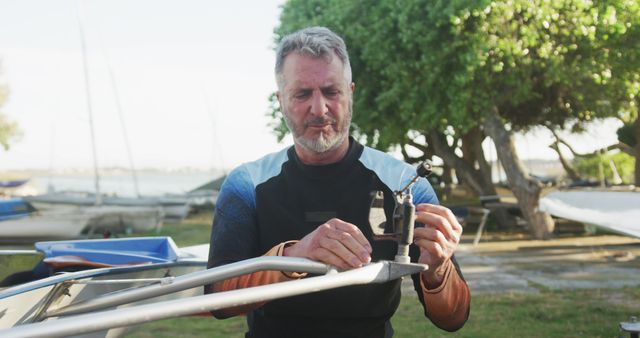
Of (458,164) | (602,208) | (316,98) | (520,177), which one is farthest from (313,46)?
(458,164)

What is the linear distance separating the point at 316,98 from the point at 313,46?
21 cm

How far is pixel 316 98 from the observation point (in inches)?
105

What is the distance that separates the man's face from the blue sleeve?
388 millimetres

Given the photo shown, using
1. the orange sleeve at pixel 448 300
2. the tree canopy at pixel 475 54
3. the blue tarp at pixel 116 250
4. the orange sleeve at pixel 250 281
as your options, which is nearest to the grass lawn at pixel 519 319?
the blue tarp at pixel 116 250

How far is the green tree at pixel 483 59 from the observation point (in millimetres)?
18000

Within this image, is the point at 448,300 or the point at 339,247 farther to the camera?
the point at 448,300

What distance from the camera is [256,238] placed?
2.92 metres

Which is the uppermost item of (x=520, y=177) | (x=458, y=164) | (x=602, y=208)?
(x=602, y=208)

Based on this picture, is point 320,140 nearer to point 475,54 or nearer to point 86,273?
point 86,273

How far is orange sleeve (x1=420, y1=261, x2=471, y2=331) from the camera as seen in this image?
104 inches

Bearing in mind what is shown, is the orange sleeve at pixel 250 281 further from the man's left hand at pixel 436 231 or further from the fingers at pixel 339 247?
the man's left hand at pixel 436 231

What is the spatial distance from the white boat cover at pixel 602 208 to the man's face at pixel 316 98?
27.6 feet

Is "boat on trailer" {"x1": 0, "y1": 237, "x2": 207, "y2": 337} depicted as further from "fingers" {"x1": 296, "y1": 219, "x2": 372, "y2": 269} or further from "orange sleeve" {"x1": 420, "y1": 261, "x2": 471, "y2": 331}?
"orange sleeve" {"x1": 420, "y1": 261, "x2": 471, "y2": 331}

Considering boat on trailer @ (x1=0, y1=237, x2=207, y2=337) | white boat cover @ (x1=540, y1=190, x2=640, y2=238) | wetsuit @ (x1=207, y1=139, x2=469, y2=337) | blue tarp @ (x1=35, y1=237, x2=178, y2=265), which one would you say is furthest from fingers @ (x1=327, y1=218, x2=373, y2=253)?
white boat cover @ (x1=540, y1=190, x2=640, y2=238)
